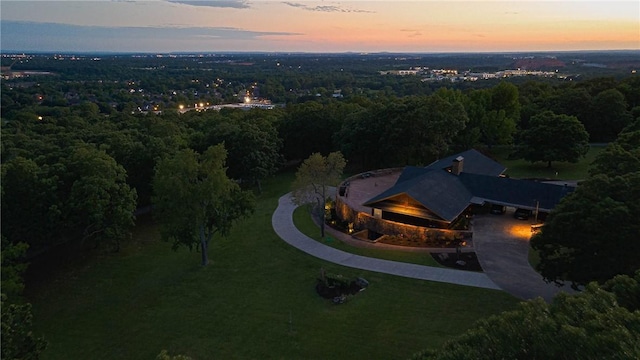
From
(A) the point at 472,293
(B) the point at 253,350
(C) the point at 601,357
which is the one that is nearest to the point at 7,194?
(B) the point at 253,350

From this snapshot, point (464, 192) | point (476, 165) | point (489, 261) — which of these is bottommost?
point (489, 261)

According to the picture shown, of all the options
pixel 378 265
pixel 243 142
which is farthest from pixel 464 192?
pixel 243 142

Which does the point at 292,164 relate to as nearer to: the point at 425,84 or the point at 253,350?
the point at 253,350

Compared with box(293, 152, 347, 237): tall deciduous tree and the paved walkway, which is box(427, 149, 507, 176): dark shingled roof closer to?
box(293, 152, 347, 237): tall deciduous tree

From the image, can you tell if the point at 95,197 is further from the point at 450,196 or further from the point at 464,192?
the point at 464,192

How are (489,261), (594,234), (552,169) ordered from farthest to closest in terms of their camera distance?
(552,169) < (489,261) < (594,234)

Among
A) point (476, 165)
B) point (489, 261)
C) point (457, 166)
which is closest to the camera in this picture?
point (489, 261)

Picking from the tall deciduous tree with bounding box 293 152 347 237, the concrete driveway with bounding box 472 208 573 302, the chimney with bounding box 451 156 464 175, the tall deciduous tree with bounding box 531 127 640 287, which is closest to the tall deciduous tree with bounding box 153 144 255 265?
the tall deciduous tree with bounding box 293 152 347 237
